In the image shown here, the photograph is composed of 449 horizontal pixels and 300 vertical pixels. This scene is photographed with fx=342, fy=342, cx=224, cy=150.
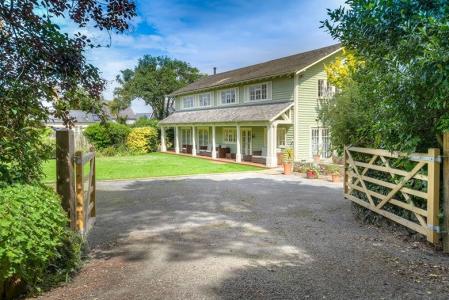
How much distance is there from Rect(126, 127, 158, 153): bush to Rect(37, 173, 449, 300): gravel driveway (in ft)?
70.5

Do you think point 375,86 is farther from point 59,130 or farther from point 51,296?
point 51,296

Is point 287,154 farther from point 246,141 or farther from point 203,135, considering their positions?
point 203,135

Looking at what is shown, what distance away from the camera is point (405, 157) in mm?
6160

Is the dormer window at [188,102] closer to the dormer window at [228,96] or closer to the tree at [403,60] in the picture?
the dormer window at [228,96]

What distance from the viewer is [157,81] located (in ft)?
162

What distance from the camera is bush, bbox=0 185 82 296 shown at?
10.9 feet

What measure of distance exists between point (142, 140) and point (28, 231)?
94.7 feet

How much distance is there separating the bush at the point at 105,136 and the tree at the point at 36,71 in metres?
24.9

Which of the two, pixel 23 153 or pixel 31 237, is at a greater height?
pixel 23 153

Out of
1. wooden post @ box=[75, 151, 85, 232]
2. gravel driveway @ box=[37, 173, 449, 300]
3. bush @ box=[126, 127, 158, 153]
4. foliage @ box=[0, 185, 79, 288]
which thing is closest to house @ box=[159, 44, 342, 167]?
bush @ box=[126, 127, 158, 153]

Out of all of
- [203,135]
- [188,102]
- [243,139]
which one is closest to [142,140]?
[203,135]

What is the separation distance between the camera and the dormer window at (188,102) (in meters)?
33.7

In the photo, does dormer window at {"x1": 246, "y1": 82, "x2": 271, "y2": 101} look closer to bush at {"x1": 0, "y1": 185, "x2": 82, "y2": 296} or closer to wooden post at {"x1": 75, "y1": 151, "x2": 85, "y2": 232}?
wooden post at {"x1": 75, "y1": 151, "x2": 85, "y2": 232}

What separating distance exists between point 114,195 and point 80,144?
19.7m
